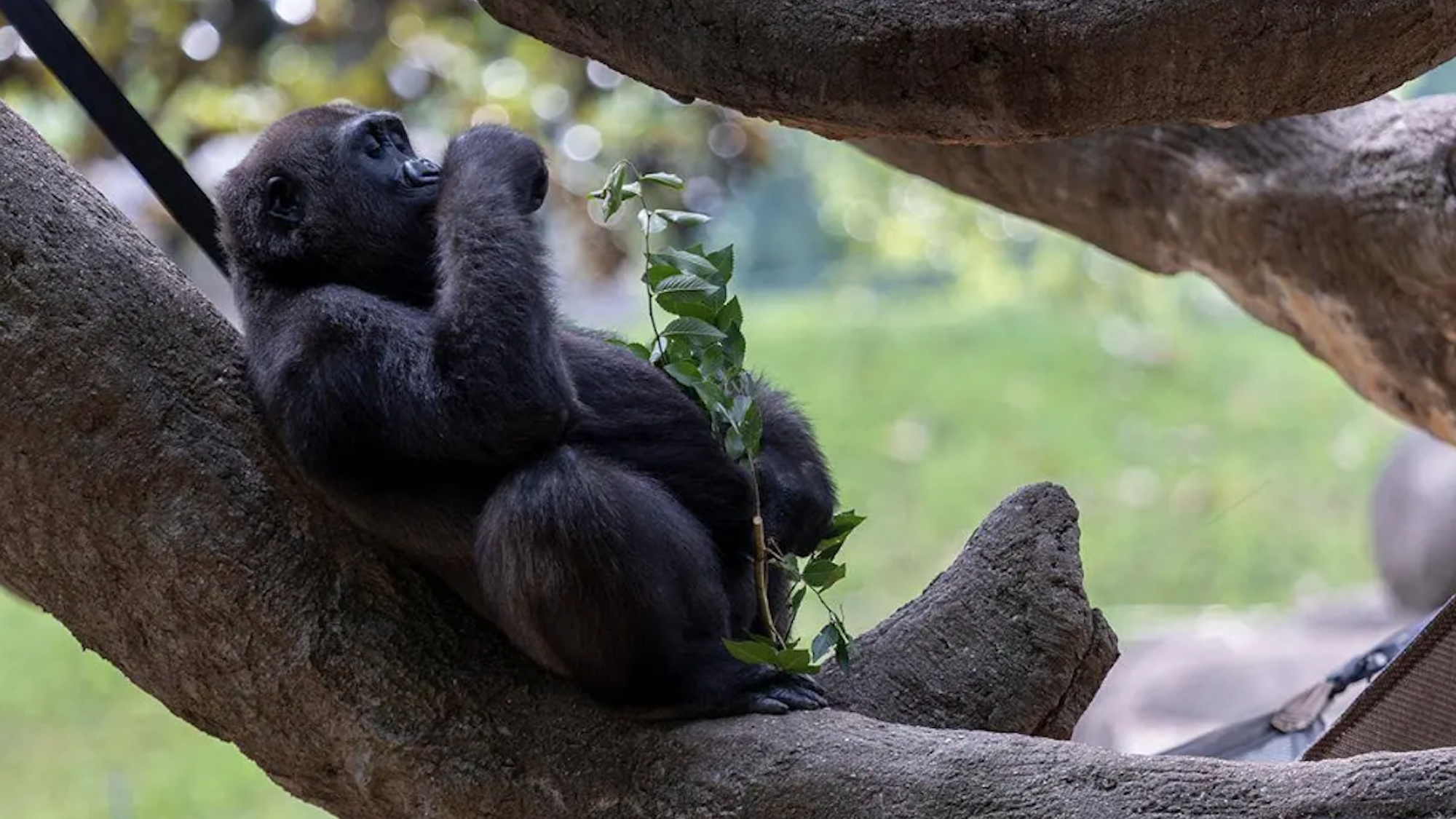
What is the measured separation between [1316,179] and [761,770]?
230cm

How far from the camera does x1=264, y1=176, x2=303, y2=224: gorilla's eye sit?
8.64ft

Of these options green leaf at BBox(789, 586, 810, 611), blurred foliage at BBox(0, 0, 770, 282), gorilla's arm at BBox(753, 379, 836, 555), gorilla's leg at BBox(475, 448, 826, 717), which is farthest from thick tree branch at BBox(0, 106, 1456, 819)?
blurred foliage at BBox(0, 0, 770, 282)

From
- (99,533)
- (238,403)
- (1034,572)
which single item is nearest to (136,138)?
(238,403)

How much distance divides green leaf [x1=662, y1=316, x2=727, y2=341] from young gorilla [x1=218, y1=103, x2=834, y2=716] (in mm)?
179

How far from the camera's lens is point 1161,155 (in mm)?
3982

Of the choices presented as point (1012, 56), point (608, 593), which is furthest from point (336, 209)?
point (1012, 56)

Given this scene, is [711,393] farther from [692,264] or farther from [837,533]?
[837,533]

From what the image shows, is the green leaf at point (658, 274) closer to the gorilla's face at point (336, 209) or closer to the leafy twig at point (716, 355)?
the leafy twig at point (716, 355)

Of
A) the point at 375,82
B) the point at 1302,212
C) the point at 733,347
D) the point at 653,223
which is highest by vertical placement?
the point at 375,82

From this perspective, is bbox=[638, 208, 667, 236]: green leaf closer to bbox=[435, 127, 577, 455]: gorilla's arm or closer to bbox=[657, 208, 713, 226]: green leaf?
bbox=[657, 208, 713, 226]: green leaf

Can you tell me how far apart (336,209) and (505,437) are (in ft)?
1.94

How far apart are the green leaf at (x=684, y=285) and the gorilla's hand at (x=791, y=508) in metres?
0.37

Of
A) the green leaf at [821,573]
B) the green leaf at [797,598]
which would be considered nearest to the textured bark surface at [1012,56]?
the green leaf at [821,573]

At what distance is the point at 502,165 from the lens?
2.48 metres
